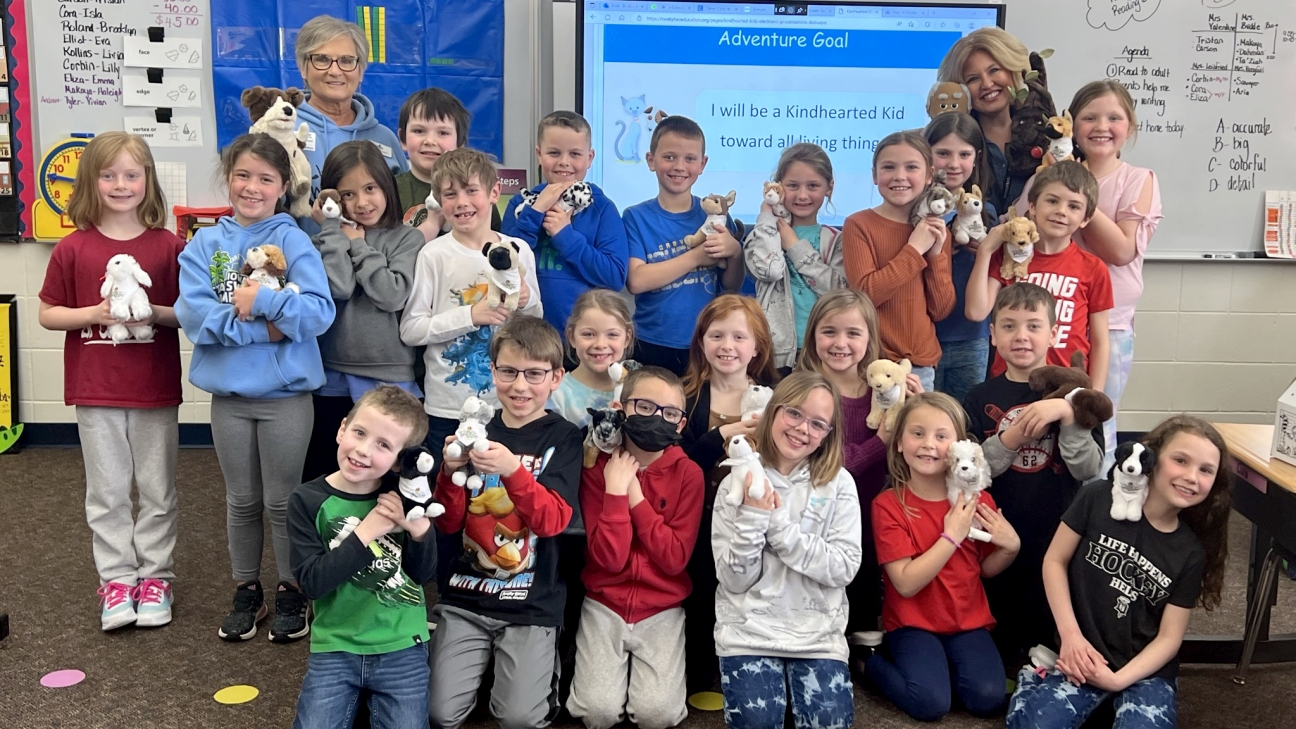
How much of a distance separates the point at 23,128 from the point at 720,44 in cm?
291

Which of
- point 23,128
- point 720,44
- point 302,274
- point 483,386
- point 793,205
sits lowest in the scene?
point 483,386

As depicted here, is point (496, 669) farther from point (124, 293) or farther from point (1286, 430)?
point (1286, 430)

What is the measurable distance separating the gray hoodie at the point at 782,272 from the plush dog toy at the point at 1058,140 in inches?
26.1

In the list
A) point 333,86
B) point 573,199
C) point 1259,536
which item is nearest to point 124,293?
point 333,86

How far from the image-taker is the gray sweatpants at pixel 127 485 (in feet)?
8.86

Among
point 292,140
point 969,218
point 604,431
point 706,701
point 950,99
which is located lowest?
point 706,701

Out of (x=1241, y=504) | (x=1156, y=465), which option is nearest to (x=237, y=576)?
(x=1156, y=465)

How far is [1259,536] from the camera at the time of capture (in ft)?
8.42

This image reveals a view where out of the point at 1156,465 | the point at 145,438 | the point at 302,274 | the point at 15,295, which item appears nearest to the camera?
the point at 1156,465

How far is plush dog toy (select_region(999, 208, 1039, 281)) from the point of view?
9.05 ft

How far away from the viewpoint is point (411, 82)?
14.2ft

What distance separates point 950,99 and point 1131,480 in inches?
53.5

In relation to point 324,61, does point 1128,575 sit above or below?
below

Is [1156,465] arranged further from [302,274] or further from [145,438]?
[145,438]
